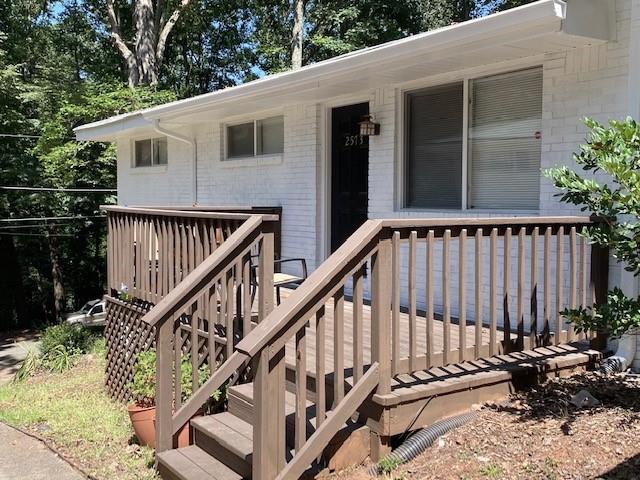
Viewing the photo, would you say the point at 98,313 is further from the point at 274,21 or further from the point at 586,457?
the point at 586,457

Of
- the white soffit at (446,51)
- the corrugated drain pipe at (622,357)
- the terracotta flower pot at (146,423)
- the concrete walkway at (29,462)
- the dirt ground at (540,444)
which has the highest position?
the white soffit at (446,51)

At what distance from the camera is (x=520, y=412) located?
13.1 ft

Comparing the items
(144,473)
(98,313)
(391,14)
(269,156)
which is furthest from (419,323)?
(391,14)

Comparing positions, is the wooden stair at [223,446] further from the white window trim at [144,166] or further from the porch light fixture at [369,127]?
the white window trim at [144,166]

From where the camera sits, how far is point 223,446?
383 centimetres

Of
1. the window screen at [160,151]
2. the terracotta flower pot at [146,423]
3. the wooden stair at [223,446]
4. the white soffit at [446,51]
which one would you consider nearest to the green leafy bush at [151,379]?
the terracotta flower pot at [146,423]

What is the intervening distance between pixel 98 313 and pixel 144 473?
14833mm

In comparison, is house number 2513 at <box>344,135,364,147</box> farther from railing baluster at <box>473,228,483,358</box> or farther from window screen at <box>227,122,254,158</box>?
railing baluster at <box>473,228,483,358</box>

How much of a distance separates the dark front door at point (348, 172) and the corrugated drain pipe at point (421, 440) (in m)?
3.99

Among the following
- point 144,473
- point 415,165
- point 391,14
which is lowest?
point 144,473

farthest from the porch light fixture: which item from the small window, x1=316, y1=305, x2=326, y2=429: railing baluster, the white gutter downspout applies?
the small window

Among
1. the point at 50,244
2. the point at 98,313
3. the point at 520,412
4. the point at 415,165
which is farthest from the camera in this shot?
the point at 50,244

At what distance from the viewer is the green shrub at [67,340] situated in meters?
9.00

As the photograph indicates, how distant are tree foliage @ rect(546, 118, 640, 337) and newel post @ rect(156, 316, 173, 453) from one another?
267 centimetres
